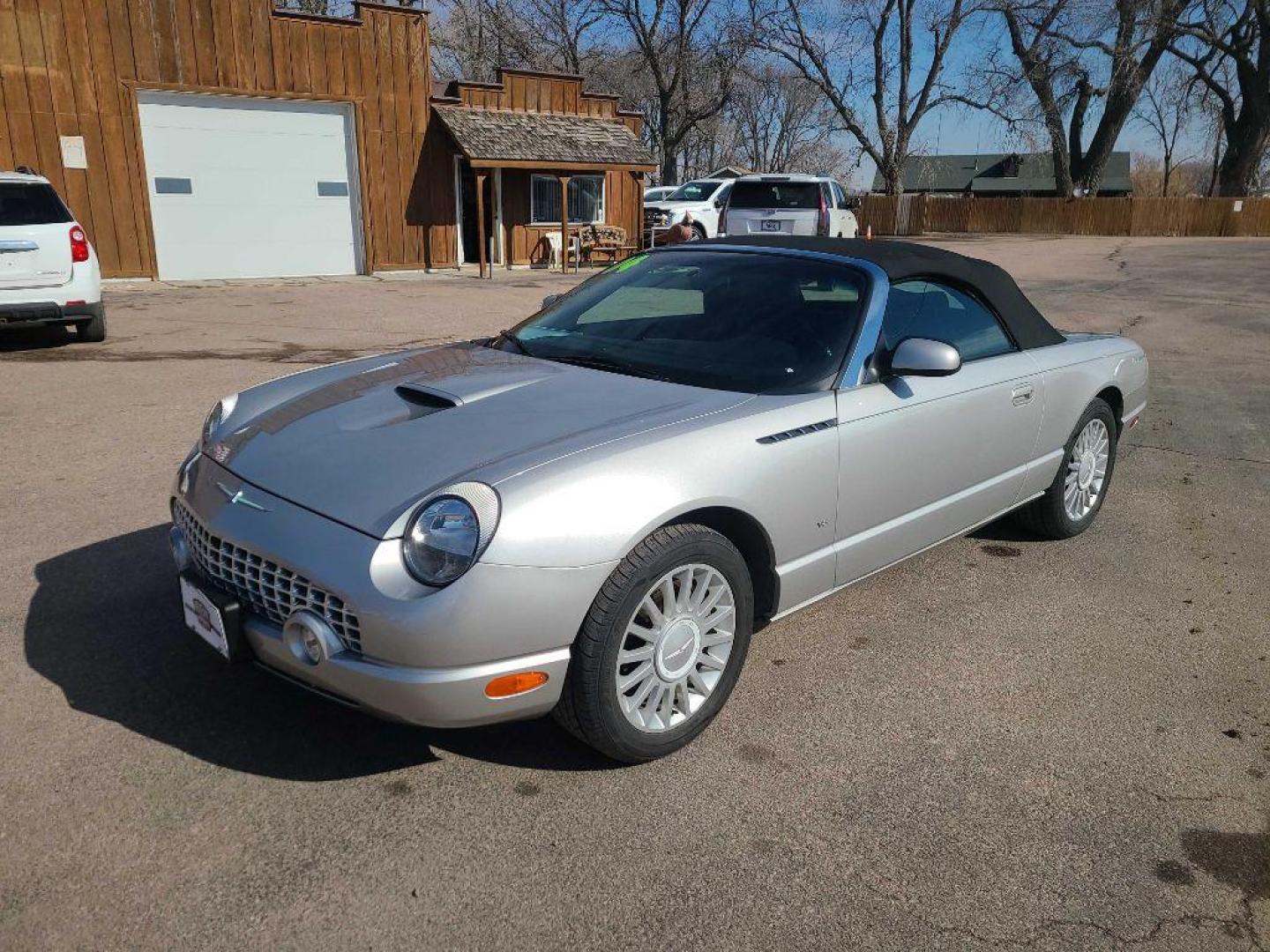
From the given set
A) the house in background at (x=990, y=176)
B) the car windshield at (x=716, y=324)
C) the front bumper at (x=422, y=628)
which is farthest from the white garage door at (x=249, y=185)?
the house in background at (x=990, y=176)

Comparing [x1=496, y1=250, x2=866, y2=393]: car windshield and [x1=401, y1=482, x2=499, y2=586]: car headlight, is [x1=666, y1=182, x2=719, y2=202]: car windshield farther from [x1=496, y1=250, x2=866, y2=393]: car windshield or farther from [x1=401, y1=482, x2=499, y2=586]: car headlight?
[x1=401, y1=482, x2=499, y2=586]: car headlight

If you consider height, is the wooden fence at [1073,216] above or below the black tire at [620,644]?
above

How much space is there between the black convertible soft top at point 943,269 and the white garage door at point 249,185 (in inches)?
604

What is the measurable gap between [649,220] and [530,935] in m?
23.8

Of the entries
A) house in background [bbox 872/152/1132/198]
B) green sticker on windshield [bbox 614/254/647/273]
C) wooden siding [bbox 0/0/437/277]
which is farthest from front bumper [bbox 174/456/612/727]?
house in background [bbox 872/152/1132/198]

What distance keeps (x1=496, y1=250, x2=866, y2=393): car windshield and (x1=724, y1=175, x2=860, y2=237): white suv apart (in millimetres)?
14461

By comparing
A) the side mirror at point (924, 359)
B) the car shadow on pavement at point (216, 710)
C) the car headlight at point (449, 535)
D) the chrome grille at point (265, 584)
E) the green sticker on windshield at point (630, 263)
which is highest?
the green sticker on windshield at point (630, 263)

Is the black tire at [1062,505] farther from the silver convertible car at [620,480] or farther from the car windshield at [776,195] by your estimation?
the car windshield at [776,195]

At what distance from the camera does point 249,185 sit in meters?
17.4

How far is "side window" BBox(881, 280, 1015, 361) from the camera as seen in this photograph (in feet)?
12.2

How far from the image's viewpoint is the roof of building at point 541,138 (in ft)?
62.1

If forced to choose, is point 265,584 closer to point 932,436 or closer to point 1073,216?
point 932,436

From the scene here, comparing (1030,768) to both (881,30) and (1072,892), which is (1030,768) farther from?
(881,30)

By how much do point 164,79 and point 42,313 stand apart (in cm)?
903
